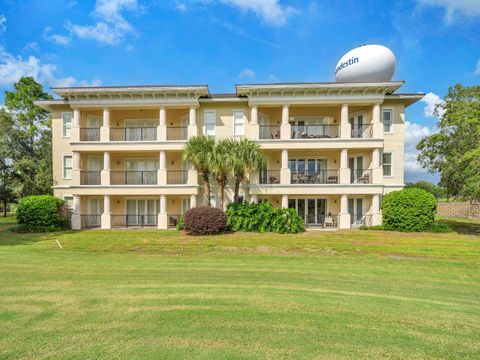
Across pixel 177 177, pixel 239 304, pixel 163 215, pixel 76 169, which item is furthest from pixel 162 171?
pixel 239 304

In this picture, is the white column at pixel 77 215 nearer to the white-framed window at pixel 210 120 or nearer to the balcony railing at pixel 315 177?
the white-framed window at pixel 210 120

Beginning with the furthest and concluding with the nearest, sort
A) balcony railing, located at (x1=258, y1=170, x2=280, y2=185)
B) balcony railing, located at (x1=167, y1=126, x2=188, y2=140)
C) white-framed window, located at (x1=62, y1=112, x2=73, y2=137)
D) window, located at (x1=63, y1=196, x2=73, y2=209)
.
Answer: white-framed window, located at (x1=62, y1=112, x2=73, y2=137) < window, located at (x1=63, y1=196, x2=73, y2=209) < balcony railing, located at (x1=167, y1=126, x2=188, y2=140) < balcony railing, located at (x1=258, y1=170, x2=280, y2=185)

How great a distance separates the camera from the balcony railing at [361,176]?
2166 centimetres

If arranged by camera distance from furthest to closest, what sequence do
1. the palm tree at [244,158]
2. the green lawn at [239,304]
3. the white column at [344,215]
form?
the white column at [344,215], the palm tree at [244,158], the green lawn at [239,304]

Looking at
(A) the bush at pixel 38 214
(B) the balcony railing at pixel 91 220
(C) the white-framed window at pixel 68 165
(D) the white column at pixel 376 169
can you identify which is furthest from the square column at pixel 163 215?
(D) the white column at pixel 376 169

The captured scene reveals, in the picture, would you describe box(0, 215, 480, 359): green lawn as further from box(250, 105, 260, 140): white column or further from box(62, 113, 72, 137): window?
box(62, 113, 72, 137): window

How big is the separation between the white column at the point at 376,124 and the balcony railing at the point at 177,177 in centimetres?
1504

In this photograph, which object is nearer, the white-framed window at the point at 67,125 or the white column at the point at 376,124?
the white column at the point at 376,124

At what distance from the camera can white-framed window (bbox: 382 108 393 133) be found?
73.4ft

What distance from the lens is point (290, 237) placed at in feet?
55.3

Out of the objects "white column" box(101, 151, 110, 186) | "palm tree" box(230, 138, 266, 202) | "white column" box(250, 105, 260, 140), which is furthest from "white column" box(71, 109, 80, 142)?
"white column" box(250, 105, 260, 140)

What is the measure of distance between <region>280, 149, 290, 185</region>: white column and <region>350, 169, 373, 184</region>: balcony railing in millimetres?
5765

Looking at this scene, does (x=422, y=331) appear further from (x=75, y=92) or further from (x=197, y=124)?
(x=75, y=92)

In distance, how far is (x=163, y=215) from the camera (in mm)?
21438
